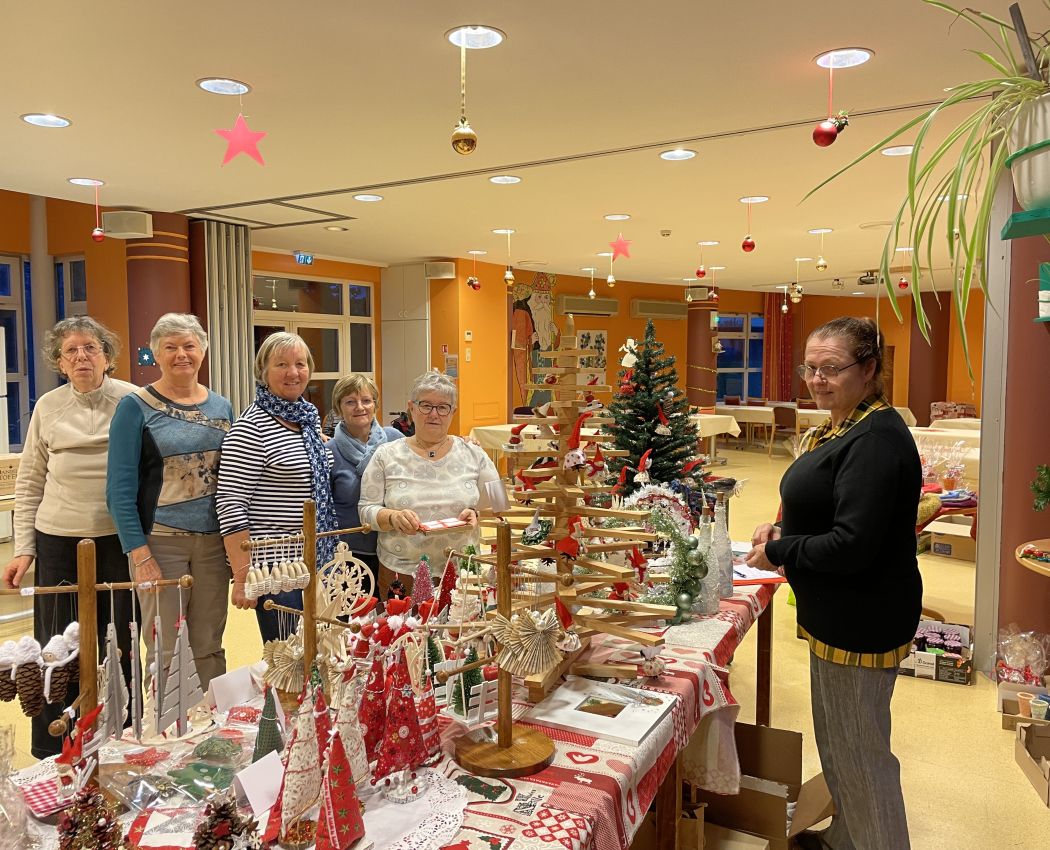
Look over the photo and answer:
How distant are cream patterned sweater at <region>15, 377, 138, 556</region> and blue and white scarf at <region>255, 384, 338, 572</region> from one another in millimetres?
604

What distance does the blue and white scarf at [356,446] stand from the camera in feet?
9.82

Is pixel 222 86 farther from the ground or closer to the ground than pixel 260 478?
farther from the ground

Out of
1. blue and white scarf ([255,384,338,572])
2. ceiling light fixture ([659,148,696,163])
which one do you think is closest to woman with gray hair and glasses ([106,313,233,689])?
blue and white scarf ([255,384,338,572])

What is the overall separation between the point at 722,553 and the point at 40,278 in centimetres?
766

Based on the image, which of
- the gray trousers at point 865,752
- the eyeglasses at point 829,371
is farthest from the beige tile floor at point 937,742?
the eyeglasses at point 829,371

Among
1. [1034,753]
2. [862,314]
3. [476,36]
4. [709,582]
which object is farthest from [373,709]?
[862,314]

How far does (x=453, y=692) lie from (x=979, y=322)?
52.8 ft

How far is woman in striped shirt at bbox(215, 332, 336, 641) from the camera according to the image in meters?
2.52

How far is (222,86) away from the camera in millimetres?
3633

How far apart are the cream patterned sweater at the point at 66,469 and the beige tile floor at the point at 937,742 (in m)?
0.90

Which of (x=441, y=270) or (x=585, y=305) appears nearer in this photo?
(x=441, y=270)

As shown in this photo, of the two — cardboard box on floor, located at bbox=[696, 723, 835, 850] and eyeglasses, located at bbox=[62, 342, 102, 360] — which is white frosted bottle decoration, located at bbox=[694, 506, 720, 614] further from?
eyeglasses, located at bbox=[62, 342, 102, 360]

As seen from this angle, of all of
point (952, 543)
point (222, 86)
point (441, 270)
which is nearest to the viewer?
point (222, 86)

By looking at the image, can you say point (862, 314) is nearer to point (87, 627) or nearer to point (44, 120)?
point (44, 120)
